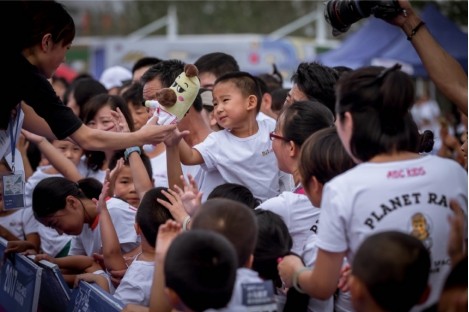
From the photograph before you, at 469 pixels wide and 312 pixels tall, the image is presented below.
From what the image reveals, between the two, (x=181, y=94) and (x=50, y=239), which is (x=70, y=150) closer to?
(x=50, y=239)

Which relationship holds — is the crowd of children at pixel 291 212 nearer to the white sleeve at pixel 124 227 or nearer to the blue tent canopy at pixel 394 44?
the white sleeve at pixel 124 227

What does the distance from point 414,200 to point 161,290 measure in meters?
1.15

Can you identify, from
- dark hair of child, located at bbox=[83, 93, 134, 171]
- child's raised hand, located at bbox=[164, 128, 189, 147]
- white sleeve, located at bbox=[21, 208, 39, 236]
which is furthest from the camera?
white sleeve, located at bbox=[21, 208, 39, 236]

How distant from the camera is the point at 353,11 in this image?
388cm

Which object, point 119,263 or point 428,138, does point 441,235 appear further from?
point 119,263

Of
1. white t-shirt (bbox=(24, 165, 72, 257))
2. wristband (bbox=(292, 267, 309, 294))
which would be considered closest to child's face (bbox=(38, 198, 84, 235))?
white t-shirt (bbox=(24, 165, 72, 257))

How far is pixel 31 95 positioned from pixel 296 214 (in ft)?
4.69

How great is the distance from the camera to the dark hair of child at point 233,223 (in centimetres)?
324

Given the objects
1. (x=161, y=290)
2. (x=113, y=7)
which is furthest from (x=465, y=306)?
(x=113, y=7)

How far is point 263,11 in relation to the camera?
32156mm

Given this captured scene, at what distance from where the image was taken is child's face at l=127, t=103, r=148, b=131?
6.45 metres

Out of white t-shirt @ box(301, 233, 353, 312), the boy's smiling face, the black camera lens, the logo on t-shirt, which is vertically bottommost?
white t-shirt @ box(301, 233, 353, 312)

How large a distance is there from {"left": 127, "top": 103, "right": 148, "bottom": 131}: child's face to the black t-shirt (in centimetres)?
211

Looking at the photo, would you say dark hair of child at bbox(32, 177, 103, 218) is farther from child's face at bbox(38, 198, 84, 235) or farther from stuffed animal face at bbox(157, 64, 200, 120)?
stuffed animal face at bbox(157, 64, 200, 120)
